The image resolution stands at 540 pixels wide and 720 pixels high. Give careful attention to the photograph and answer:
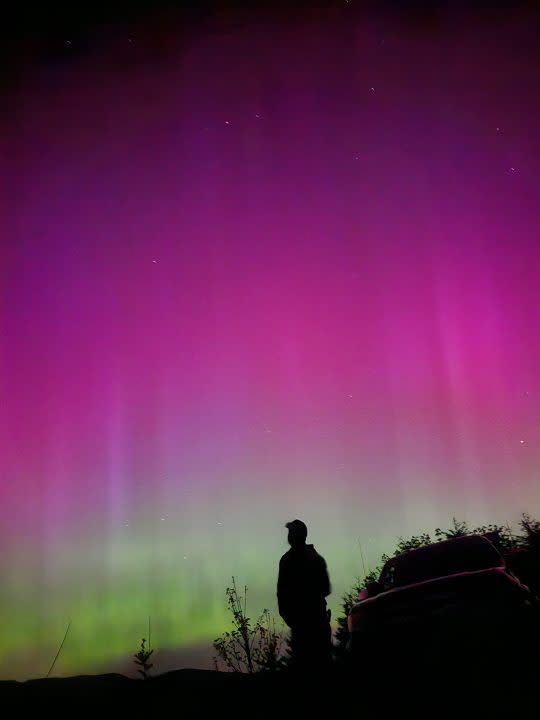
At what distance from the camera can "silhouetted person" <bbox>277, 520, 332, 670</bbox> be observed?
512 cm

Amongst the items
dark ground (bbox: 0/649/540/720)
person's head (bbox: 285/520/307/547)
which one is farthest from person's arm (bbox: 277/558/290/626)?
dark ground (bbox: 0/649/540/720)

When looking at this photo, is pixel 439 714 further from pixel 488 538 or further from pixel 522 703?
pixel 488 538

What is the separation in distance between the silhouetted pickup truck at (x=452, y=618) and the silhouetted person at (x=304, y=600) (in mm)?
430

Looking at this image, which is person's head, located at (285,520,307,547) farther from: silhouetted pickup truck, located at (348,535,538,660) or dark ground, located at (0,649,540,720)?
dark ground, located at (0,649,540,720)

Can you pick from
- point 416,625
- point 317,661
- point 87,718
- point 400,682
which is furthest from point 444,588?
point 87,718

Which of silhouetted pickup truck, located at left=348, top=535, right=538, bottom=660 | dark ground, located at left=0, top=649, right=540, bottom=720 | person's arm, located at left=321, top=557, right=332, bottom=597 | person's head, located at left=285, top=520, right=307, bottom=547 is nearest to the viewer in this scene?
dark ground, located at left=0, top=649, right=540, bottom=720

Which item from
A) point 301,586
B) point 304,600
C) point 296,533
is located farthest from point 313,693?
point 296,533

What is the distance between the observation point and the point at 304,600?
5121mm

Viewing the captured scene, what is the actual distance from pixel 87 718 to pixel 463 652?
3.86 metres

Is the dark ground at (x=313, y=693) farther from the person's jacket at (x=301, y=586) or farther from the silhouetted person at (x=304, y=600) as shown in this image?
the person's jacket at (x=301, y=586)

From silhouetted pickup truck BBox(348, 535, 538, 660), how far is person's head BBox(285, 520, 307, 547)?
2.55 ft

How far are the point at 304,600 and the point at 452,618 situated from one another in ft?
5.35

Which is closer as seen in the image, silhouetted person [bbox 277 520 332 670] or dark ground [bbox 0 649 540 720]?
dark ground [bbox 0 649 540 720]

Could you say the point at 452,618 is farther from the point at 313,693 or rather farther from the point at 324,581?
the point at 313,693
